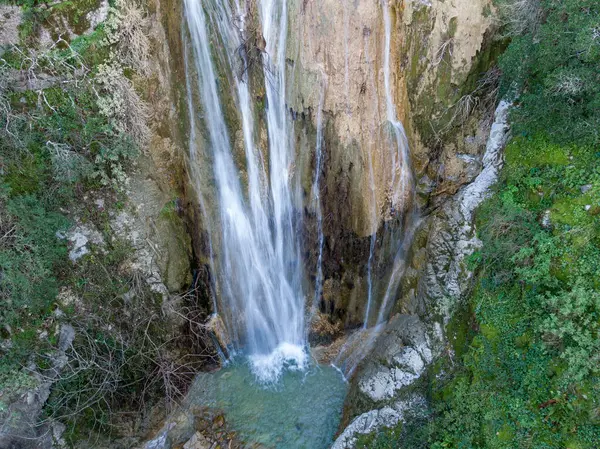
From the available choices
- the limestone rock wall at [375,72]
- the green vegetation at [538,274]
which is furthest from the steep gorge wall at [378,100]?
the green vegetation at [538,274]

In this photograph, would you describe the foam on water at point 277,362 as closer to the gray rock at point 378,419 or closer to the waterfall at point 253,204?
the waterfall at point 253,204

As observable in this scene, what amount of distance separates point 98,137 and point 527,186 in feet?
25.9

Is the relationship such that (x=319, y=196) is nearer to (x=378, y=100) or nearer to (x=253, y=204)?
(x=253, y=204)

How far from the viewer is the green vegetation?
5.20 metres

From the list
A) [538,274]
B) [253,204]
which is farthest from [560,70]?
A: [253,204]

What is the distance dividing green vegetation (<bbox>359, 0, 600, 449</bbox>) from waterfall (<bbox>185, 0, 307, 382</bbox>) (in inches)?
145

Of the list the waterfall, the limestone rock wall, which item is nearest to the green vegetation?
the limestone rock wall

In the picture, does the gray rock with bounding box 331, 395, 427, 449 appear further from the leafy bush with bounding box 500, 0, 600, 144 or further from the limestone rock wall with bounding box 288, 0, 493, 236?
the leafy bush with bounding box 500, 0, 600, 144

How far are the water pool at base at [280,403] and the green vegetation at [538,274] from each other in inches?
75.5

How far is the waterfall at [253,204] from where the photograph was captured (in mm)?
7676

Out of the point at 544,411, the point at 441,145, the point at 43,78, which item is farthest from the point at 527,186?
the point at 43,78

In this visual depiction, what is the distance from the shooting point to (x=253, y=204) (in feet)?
28.8

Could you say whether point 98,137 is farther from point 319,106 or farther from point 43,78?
point 319,106

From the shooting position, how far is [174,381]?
8633 millimetres
